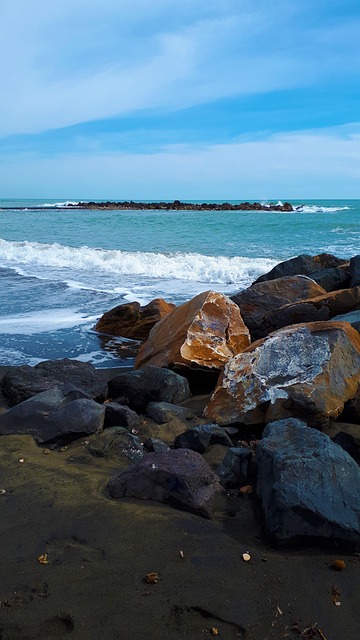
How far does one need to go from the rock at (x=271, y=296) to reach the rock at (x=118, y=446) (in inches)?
140

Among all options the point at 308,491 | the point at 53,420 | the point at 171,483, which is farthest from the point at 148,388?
the point at 308,491

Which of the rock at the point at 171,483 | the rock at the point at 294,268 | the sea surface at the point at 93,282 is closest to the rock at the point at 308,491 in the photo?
the rock at the point at 171,483

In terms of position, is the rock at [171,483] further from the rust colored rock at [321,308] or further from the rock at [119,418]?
the rust colored rock at [321,308]

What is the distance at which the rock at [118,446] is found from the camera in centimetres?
355

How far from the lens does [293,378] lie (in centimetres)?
407

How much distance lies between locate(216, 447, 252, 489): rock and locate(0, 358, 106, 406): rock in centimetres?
183

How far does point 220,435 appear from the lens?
3.76 metres

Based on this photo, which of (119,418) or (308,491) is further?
(119,418)

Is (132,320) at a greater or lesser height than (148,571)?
lesser

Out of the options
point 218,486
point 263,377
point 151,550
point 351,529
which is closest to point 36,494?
point 151,550

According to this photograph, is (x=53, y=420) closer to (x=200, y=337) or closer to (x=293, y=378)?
(x=293, y=378)

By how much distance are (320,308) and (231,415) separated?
2648mm

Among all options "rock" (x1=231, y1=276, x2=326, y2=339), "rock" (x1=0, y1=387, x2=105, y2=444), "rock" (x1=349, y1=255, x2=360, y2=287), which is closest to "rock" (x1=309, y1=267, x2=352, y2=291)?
"rock" (x1=349, y1=255, x2=360, y2=287)

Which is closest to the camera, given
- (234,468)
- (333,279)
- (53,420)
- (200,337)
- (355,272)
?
(234,468)
